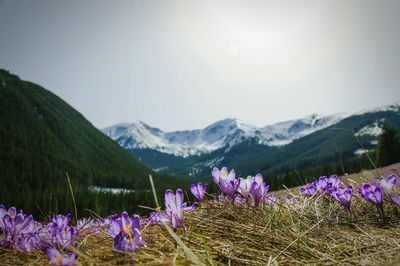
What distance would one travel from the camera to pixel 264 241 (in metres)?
1.85

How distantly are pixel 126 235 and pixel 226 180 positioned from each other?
1.12 metres

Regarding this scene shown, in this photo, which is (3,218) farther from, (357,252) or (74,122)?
(74,122)

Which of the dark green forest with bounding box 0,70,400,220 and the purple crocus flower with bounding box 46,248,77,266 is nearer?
the purple crocus flower with bounding box 46,248,77,266

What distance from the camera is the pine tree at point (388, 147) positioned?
125 ft

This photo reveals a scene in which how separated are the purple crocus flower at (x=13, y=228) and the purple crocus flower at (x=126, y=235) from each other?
3.19ft

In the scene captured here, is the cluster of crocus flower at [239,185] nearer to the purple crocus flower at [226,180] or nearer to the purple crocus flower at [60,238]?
the purple crocus flower at [226,180]

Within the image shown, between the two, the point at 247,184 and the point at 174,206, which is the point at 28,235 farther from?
the point at 247,184

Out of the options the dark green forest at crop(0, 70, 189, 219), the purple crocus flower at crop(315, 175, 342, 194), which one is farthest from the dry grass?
the dark green forest at crop(0, 70, 189, 219)

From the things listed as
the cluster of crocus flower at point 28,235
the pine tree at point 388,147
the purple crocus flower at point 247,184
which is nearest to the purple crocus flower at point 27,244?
the cluster of crocus flower at point 28,235

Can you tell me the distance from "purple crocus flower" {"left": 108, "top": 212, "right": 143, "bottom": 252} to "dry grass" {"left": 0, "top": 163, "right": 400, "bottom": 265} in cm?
4

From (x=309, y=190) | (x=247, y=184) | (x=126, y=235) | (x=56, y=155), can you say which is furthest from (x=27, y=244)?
(x=56, y=155)

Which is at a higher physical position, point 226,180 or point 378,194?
point 226,180

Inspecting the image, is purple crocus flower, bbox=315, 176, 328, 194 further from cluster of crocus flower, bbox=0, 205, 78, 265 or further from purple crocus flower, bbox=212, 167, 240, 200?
cluster of crocus flower, bbox=0, 205, 78, 265

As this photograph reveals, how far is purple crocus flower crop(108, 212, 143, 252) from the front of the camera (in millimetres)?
1391
